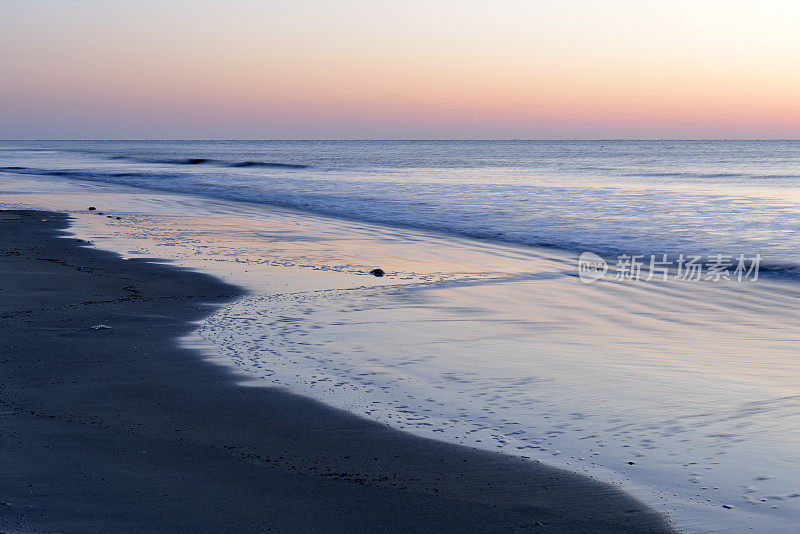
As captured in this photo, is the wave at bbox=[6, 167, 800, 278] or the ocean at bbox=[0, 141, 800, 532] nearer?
the ocean at bbox=[0, 141, 800, 532]

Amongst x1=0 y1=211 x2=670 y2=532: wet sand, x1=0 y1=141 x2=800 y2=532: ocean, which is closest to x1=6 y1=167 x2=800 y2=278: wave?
x1=0 y1=141 x2=800 y2=532: ocean

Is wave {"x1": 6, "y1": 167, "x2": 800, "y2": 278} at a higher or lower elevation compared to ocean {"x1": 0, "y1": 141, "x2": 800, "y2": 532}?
lower

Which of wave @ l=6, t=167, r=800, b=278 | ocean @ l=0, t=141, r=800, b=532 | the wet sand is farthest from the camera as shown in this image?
wave @ l=6, t=167, r=800, b=278

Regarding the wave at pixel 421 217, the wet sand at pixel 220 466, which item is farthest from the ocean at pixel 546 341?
the wet sand at pixel 220 466

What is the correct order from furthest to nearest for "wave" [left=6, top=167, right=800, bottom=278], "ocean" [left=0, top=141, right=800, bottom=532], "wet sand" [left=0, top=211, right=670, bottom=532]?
"wave" [left=6, top=167, right=800, bottom=278] < "ocean" [left=0, top=141, right=800, bottom=532] < "wet sand" [left=0, top=211, right=670, bottom=532]

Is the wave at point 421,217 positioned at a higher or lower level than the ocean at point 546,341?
lower

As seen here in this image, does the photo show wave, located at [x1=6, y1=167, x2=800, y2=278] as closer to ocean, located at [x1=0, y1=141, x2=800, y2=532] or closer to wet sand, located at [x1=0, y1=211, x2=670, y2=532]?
ocean, located at [x1=0, y1=141, x2=800, y2=532]

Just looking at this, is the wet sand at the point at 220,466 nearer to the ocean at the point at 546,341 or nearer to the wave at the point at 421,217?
the ocean at the point at 546,341

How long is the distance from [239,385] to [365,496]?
81.1 inches

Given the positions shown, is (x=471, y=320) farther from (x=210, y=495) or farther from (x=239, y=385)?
(x=210, y=495)

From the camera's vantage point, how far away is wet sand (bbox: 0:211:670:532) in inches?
135

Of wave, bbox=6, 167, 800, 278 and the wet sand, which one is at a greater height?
the wet sand

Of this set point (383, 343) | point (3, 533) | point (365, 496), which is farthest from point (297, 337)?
point (3, 533)

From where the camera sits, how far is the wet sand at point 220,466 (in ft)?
11.3
